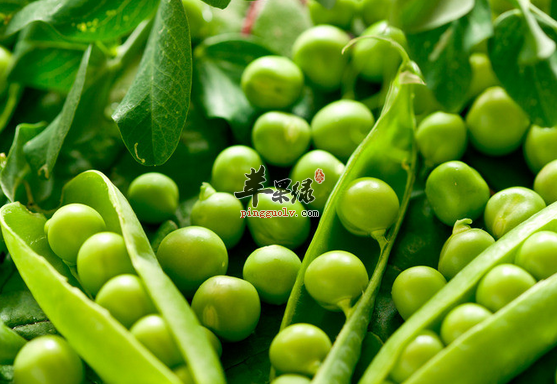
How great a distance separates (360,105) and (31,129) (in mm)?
780

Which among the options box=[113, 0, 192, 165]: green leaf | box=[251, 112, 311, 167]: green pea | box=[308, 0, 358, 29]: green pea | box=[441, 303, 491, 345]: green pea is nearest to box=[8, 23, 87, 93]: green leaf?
box=[113, 0, 192, 165]: green leaf

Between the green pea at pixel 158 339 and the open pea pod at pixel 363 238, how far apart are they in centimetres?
22

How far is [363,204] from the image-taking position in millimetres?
1006

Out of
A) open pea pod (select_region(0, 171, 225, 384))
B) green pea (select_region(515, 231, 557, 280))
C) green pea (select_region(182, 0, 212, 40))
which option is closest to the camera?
open pea pod (select_region(0, 171, 225, 384))

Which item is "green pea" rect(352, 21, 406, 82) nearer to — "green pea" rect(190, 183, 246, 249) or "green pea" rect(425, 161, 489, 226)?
"green pea" rect(425, 161, 489, 226)

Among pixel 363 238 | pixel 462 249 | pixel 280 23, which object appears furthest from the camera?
pixel 280 23

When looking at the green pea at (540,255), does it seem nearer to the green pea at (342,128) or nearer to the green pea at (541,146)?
the green pea at (541,146)

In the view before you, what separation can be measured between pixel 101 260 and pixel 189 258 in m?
0.18

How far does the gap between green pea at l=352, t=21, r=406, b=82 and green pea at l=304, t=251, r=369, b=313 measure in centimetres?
60

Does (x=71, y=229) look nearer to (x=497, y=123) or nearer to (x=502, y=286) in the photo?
(x=502, y=286)

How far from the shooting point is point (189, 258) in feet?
3.29

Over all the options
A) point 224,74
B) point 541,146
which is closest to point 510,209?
point 541,146

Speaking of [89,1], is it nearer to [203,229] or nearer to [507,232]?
[203,229]

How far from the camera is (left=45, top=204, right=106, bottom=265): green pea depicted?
933 mm
